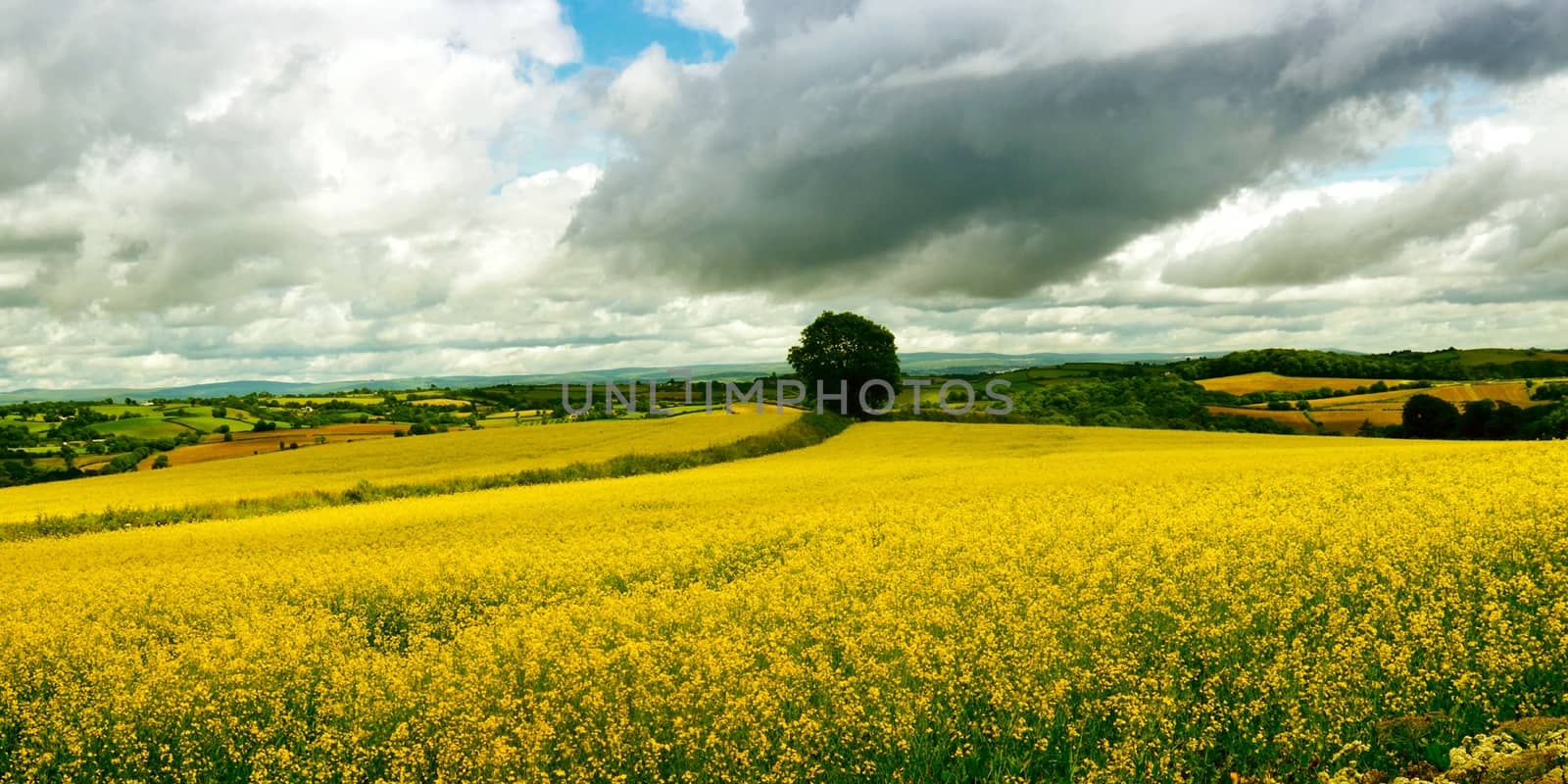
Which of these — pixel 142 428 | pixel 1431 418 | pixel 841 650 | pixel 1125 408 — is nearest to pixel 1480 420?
pixel 1431 418

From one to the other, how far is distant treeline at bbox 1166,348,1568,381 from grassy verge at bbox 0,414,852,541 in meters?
53.7

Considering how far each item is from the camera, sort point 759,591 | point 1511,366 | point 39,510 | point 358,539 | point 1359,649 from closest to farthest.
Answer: point 1359,649, point 759,591, point 358,539, point 39,510, point 1511,366

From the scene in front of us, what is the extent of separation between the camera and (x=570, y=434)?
45906 mm

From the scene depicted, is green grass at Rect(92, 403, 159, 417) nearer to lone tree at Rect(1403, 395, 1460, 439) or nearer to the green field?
the green field

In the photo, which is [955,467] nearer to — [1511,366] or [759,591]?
[759,591]

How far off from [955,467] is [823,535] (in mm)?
15998

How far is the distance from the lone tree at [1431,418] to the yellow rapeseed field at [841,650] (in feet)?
150

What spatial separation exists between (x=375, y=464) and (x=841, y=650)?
117 feet

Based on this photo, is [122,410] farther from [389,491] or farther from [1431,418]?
[1431,418]

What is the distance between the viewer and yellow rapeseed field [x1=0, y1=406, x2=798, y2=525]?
29.7m

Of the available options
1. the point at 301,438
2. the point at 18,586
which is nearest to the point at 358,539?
the point at 18,586

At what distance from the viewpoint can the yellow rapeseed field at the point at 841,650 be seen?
5.89 meters

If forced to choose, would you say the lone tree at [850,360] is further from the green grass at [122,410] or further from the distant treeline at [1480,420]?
the green grass at [122,410]

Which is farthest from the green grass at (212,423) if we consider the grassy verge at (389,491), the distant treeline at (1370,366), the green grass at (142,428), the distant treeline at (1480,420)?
the distant treeline at (1370,366)
